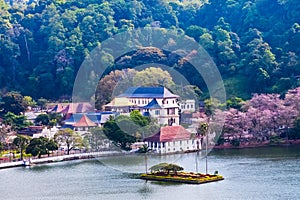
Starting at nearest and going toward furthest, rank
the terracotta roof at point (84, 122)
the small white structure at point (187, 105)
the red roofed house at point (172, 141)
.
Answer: the red roofed house at point (172, 141)
the terracotta roof at point (84, 122)
the small white structure at point (187, 105)

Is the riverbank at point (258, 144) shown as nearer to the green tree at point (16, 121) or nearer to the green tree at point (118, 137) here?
the green tree at point (118, 137)

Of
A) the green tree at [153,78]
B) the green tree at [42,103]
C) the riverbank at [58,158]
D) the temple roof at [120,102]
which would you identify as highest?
the green tree at [153,78]

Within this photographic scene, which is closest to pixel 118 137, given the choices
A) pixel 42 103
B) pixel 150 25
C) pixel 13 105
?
pixel 13 105

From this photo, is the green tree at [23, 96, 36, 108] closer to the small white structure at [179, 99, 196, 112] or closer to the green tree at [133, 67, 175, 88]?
the green tree at [133, 67, 175, 88]

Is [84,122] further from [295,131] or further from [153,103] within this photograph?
[295,131]

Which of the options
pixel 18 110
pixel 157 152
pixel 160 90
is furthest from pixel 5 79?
pixel 157 152

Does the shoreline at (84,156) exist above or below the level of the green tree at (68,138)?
below

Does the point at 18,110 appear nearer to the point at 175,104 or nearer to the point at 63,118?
the point at 63,118

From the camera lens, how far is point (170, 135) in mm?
40312

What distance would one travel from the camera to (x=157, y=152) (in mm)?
39719

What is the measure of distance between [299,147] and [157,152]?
7.16m

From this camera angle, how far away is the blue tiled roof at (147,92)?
48938 millimetres

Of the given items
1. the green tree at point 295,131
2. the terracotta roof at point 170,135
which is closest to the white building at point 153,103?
Result: the terracotta roof at point 170,135

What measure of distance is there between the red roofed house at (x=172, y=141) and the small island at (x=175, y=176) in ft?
27.0
